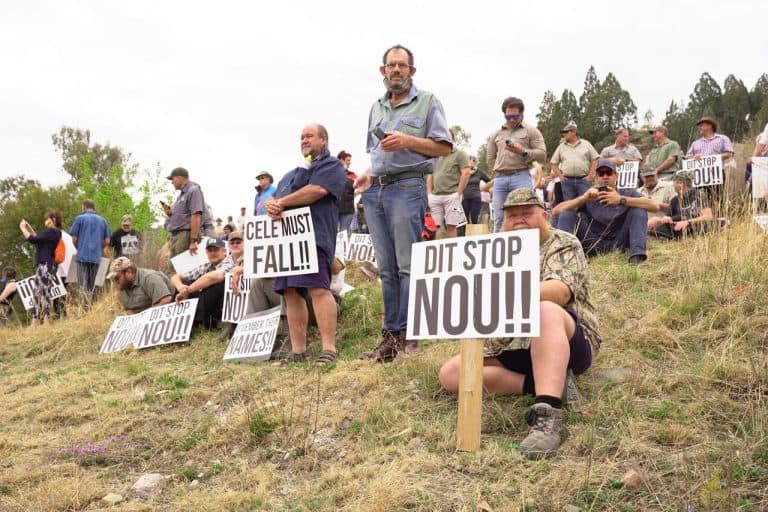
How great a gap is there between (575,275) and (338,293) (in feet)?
11.3

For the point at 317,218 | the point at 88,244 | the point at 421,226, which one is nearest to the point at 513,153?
the point at 317,218

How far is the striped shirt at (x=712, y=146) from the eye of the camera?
9.95 metres

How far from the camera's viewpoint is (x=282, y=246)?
19.0 ft

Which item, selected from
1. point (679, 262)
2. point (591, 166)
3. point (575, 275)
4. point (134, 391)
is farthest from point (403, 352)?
point (591, 166)

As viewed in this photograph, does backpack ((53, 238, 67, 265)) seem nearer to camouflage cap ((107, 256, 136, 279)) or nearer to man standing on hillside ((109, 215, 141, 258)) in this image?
man standing on hillside ((109, 215, 141, 258))

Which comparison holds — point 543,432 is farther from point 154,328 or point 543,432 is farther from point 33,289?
point 33,289

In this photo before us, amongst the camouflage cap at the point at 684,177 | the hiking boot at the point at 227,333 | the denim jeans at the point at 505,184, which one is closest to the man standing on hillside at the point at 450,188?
the denim jeans at the point at 505,184

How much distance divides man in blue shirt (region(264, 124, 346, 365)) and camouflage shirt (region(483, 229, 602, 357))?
2.10 m

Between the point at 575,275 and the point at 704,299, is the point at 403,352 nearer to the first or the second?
the point at 575,275

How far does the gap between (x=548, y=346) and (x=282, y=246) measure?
2.89 m

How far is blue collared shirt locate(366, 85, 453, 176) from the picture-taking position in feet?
16.9

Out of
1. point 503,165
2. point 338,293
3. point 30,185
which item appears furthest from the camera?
point 30,185

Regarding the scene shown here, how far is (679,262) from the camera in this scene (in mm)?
6496

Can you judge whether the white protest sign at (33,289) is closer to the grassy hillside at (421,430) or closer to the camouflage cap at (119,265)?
the camouflage cap at (119,265)
